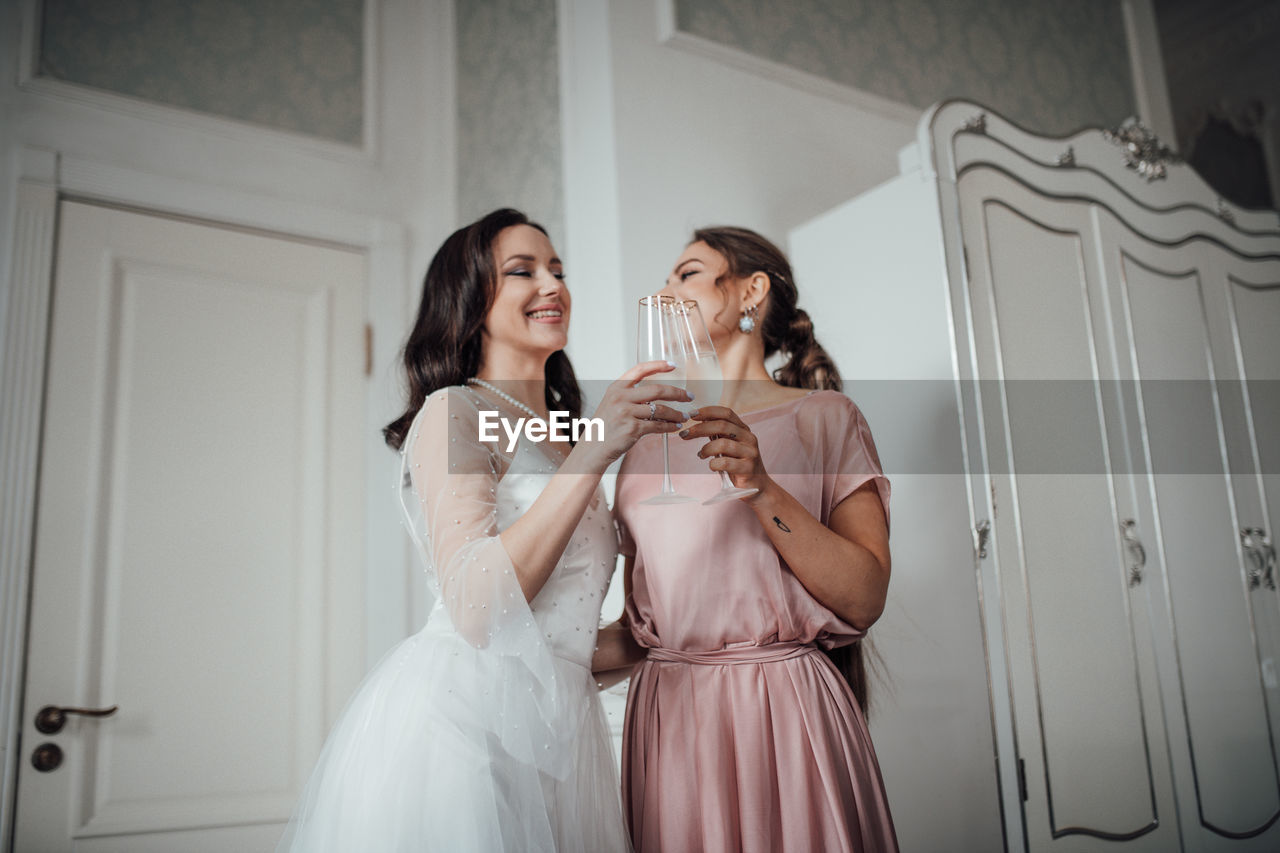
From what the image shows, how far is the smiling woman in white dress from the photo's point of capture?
3.54ft

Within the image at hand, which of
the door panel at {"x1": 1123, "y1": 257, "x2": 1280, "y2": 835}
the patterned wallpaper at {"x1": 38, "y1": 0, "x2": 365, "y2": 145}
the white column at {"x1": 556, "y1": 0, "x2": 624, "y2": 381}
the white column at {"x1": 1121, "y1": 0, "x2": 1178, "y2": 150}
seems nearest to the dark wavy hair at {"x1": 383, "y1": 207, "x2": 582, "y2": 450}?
the white column at {"x1": 556, "y1": 0, "x2": 624, "y2": 381}

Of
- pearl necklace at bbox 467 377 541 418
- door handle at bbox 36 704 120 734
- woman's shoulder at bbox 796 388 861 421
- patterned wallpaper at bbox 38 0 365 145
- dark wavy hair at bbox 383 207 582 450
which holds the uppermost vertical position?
patterned wallpaper at bbox 38 0 365 145

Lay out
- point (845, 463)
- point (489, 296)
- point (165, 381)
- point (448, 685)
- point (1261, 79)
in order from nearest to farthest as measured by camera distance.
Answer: point (448, 685), point (845, 463), point (489, 296), point (165, 381), point (1261, 79)

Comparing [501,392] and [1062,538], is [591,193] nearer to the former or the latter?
[501,392]

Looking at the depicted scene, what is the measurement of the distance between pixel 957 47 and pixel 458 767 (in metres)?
2.80

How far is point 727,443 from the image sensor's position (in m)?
1.06

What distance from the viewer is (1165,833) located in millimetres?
1913

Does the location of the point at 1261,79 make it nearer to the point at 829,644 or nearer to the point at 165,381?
the point at 829,644

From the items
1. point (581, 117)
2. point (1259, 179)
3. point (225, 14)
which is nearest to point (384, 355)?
point (581, 117)

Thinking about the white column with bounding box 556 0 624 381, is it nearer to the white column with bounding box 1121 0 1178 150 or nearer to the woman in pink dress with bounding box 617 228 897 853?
the woman in pink dress with bounding box 617 228 897 853

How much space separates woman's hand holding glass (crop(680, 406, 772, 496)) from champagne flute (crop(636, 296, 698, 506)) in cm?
4

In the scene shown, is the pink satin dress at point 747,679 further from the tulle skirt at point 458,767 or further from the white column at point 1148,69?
the white column at point 1148,69

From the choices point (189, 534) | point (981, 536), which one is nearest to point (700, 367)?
point (981, 536)

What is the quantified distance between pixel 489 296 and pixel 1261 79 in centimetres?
346
